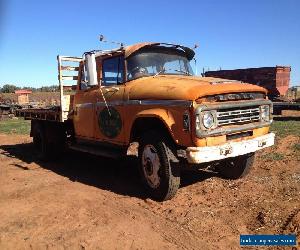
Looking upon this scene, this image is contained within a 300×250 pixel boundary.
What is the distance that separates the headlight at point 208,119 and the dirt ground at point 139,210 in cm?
122

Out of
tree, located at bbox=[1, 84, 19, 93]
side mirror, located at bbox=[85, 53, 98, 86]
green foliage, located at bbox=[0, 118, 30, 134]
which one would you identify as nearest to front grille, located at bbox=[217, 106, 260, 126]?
side mirror, located at bbox=[85, 53, 98, 86]

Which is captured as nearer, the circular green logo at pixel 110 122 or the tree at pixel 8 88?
the circular green logo at pixel 110 122

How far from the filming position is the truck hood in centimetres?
508

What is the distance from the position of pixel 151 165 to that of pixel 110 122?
4.74 ft

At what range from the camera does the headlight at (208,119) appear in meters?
5.02

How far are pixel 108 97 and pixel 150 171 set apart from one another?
1757mm

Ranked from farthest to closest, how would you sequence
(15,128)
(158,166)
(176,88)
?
(15,128) → (158,166) → (176,88)

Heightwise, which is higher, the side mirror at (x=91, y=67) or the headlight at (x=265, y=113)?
the side mirror at (x=91, y=67)

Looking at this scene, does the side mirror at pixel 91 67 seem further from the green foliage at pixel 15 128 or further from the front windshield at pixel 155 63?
the green foliage at pixel 15 128

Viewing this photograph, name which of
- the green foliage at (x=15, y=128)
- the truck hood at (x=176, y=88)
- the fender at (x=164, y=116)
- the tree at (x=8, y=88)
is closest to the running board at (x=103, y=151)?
the truck hood at (x=176, y=88)

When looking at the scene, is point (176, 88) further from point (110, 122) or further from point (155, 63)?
point (110, 122)

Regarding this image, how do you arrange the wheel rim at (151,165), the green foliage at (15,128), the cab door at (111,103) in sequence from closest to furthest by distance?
the wheel rim at (151,165) → the cab door at (111,103) → the green foliage at (15,128)

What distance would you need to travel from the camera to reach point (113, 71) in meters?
6.86

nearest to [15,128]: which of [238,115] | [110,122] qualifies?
[110,122]
